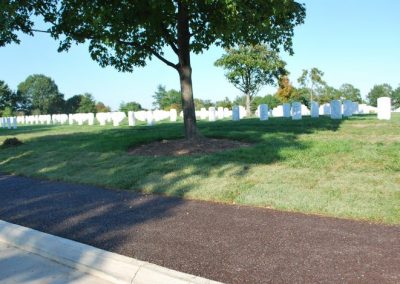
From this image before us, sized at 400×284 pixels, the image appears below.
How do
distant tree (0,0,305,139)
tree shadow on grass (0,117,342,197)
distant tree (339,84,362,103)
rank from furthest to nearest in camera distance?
distant tree (339,84,362,103)
distant tree (0,0,305,139)
tree shadow on grass (0,117,342,197)

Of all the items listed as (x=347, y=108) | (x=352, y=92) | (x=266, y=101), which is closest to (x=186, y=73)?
(x=347, y=108)

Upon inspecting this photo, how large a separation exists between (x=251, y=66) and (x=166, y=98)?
36.6 meters

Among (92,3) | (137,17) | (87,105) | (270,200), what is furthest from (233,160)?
(87,105)

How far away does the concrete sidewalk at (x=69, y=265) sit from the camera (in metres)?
3.79

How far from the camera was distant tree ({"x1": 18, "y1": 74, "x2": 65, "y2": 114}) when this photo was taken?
106 m

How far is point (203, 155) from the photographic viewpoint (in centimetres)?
980

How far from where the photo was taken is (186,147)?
11.0 metres

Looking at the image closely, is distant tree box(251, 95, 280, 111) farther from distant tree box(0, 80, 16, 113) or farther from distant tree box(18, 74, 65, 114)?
distant tree box(18, 74, 65, 114)

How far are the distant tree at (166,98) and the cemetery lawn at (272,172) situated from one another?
202 ft

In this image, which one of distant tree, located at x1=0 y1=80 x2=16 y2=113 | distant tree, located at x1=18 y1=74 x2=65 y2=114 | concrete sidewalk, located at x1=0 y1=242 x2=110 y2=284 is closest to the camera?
concrete sidewalk, located at x1=0 y1=242 x2=110 y2=284

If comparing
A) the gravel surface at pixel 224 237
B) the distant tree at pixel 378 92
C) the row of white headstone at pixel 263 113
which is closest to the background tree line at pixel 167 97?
the distant tree at pixel 378 92

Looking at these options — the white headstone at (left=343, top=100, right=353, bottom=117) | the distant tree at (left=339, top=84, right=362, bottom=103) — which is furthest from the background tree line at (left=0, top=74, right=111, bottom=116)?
the white headstone at (left=343, top=100, right=353, bottom=117)

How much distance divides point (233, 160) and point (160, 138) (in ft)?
15.3

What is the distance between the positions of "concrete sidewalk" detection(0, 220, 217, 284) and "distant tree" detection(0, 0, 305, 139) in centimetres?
635
